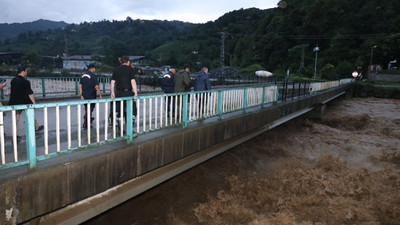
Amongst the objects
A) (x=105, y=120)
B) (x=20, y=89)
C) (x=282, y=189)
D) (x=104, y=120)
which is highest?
(x=20, y=89)

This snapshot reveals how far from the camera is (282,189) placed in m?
8.41

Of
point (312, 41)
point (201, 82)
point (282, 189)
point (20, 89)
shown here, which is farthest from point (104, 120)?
point (312, 41)

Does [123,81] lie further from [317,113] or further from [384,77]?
[384,77]

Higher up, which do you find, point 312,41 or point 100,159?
point 312,41

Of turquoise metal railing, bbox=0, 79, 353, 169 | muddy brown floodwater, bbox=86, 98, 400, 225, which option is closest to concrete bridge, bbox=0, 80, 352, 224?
turquoise metal railing, bbox=0, 79, 353, 169

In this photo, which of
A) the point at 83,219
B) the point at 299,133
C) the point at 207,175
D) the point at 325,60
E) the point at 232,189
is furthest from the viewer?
the point at 325,60

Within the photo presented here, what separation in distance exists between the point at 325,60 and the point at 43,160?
7182cm

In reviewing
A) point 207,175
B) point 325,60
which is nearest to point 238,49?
point 325,60

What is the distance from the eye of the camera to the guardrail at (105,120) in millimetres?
3420

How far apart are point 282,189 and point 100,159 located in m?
6.09

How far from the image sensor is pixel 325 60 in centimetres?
6650

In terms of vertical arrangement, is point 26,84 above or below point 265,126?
above

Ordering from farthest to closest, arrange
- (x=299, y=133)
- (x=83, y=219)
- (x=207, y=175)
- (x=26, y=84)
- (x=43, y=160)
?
1. (x=299, y=133)
2. (x=207, y=175)
3. (x=26, y=84)
4. (x=83, y=219)
5. (x=43, y=160)

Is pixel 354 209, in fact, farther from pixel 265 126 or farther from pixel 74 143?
pixel 74 143
